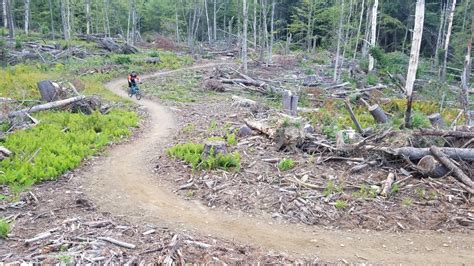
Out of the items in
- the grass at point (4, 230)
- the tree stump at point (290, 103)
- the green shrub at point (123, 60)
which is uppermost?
the green shrub at point (123, 60)

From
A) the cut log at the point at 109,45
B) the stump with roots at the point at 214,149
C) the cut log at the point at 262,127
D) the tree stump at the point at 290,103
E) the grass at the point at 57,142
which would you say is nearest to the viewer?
the grass at the point at 57,142

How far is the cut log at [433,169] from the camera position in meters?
9.46

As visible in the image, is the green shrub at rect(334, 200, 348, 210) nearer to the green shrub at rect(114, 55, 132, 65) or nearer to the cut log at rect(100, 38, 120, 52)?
the green shrub at rect(114, 55, 132, 65)

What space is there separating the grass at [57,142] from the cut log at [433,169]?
895 cm

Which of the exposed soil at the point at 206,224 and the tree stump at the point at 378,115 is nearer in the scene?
the exposed soil at the point at 206,224

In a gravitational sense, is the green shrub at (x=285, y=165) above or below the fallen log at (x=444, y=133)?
below

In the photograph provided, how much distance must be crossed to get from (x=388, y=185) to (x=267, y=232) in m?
3.39

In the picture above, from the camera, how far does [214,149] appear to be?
10516 mm

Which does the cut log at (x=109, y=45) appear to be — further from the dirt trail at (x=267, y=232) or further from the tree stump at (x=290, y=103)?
the dirt trail at (x=267, y=232)

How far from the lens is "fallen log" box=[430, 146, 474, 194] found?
898cm

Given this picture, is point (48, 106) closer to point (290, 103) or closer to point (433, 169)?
point (290, 103)

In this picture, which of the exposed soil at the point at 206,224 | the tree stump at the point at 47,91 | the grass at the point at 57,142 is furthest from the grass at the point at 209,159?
the tree stump at the point at 47,91

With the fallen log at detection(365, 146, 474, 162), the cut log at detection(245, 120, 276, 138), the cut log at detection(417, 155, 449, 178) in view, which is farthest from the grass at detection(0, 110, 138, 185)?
the cut log at detection(417, 155, 449, 178)

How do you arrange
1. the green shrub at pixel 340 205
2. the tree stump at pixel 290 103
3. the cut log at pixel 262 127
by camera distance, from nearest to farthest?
Answer: the green shrub at pixel 340 205 < the cut log at pixel 262 127 < the tree stump at pixel 290 103
